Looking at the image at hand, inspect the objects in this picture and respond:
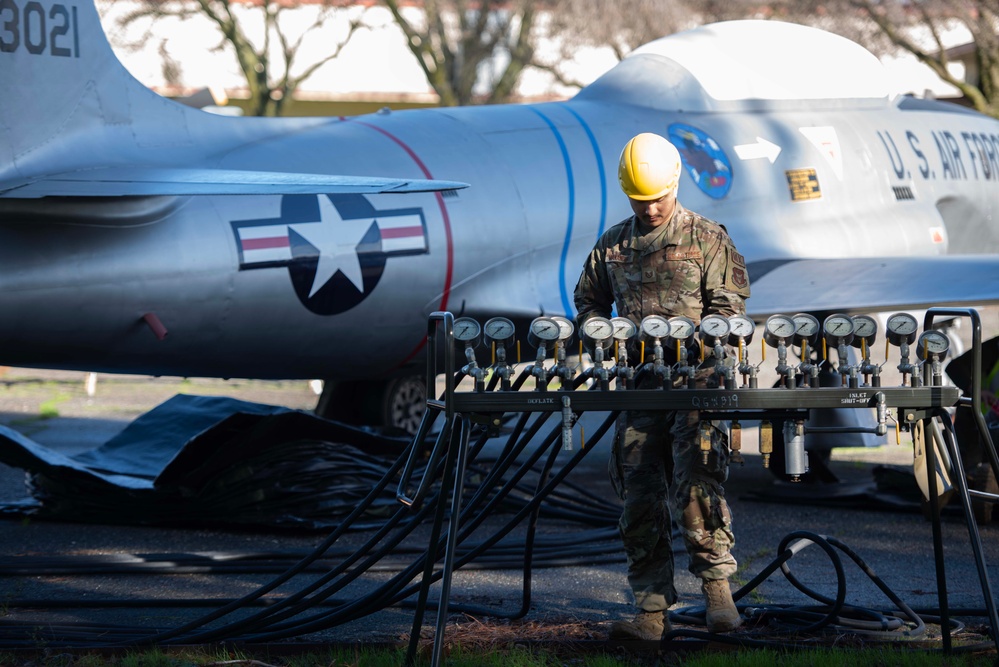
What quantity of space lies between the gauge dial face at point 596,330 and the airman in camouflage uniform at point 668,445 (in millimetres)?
517

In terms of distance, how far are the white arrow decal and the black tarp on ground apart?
14.8 feet

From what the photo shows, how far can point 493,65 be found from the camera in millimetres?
34688

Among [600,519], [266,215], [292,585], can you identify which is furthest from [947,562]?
[266,215]

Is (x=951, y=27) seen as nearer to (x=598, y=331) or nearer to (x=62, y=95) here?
(x=62, y=95)

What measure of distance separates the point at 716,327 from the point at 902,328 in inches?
26.6

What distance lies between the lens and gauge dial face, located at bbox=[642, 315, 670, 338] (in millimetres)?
4191

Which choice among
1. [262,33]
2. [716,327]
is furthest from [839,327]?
[262,33]

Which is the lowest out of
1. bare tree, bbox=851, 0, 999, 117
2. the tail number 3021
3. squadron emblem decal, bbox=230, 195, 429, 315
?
squadron emblem decal, bbox=230, 195, 429, 315

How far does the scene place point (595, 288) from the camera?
496cm

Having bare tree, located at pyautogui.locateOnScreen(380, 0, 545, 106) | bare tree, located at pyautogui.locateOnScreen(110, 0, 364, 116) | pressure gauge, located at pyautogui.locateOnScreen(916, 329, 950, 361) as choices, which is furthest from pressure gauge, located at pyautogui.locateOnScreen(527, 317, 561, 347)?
bare tree, located at pyautogui.locateOnScreen(380, 0, 545, 106)

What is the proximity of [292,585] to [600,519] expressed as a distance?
2.08 m

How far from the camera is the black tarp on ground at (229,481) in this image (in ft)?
23.5

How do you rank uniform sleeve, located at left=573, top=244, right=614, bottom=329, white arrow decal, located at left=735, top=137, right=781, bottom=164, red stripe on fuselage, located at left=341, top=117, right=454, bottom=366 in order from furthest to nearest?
1. white arrow decal, located at left=735, top=137, right=781, bottom=164
2. red stripe on fuselage, located at left=341, top=117, right=454, bottom=366
3. uniform sleeve, located at left=573, top=244, right=614, bottom=329

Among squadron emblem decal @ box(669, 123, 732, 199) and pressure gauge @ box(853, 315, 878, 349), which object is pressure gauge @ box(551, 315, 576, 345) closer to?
pressure gauge @ box(853, 315, 878, 349)
